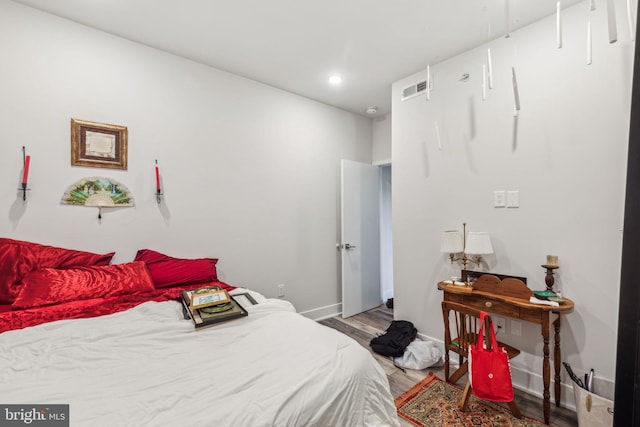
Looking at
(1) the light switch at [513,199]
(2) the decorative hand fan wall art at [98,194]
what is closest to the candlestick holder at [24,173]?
(2) the decorative hand fan wall art at [98,194]

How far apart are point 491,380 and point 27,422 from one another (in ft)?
6.89

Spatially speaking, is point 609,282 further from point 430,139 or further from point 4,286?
point 4,286

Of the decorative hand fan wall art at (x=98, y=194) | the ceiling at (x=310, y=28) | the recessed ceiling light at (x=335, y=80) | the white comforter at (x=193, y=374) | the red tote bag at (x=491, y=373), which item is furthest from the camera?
the recessed ceiling light at (x=335, y=80)

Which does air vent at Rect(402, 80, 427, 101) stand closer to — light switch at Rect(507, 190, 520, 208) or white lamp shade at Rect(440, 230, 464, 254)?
light switch at Rect(507, 190, 520, 208)

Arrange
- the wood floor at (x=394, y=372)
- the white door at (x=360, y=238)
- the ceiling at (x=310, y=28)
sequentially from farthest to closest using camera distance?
the white door at (x=360, y=238), the ceiling at (x=310, y=28), the wood floor at (x=394, y=372)

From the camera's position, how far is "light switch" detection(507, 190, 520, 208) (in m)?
2.22

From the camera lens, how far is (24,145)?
1987mm

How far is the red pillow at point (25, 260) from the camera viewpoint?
1.77 metres

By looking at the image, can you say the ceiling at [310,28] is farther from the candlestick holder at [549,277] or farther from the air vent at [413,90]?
the candlestick holder at [549,277]

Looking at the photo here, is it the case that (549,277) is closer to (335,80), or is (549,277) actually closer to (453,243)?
(453,243)

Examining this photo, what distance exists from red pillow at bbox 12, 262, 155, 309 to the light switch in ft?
9.22

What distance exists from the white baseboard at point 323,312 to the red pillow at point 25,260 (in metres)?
2.25

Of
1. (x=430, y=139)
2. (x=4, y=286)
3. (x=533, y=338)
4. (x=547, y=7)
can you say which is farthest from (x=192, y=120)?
(x=533, y=338)

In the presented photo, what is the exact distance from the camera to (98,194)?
2.23 meters
